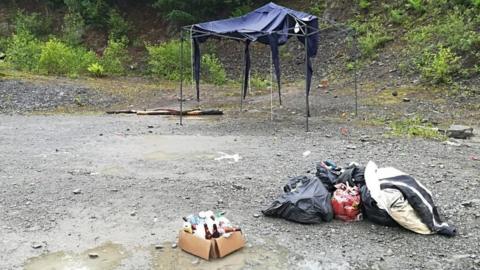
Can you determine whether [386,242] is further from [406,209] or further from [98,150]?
[98,150]

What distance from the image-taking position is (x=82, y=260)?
12.5 ft

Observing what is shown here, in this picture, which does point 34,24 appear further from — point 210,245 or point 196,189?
point 210,245

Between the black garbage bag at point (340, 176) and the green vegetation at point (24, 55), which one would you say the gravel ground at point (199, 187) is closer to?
the black garbage bag at point (340, 176)

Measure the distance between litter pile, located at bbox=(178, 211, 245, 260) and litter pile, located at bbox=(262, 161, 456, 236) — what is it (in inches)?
27.4

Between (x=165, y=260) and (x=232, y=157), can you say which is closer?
(x=165, y=260)

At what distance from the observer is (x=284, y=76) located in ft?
48.8

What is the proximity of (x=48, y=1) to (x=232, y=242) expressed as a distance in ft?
66.7

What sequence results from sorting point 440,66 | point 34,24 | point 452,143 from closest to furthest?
point 452,143, point 440,66, point 34,24

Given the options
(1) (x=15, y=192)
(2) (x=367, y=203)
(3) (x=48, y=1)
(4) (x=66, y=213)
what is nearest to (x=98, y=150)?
(1) (x=15, y=192)

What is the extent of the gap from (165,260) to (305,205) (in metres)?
1.30

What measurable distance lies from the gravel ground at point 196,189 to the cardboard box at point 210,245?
0.22 ft

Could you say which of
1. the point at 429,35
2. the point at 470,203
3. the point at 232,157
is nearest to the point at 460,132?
the point at 470,203

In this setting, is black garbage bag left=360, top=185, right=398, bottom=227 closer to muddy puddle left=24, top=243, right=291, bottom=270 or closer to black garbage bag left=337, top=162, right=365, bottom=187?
black garbage bag left=337, top=162, right=365, bottom=187

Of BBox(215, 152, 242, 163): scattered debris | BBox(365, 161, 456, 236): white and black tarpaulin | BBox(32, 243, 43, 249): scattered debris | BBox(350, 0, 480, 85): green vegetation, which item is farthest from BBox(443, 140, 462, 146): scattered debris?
BBox(32, 243, 43, 249): scattered debris
